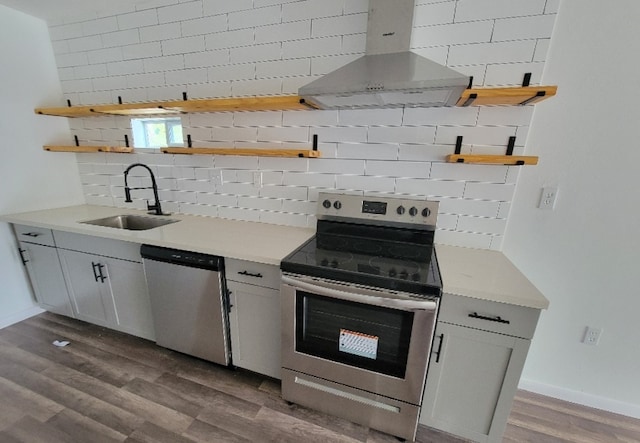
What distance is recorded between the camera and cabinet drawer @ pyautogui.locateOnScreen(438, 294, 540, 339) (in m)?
1.14

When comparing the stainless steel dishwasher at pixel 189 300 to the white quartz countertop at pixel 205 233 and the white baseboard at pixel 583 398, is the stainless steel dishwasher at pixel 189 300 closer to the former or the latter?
the white quartz countertop at pixel 205 233

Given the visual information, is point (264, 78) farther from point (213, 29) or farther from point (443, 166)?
point (443, 166)

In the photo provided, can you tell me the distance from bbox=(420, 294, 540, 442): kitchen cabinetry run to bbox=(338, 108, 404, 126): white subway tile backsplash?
1106 millimetres

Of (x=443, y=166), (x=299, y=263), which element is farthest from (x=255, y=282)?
(x=443, y=166)

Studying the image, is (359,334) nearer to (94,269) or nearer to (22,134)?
(94,269)

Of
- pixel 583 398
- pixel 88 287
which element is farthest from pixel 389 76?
pixel 88 287

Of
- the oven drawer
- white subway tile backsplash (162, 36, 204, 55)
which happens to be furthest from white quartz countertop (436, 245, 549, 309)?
white subway tile backsplash (162, 36, 204, 55)

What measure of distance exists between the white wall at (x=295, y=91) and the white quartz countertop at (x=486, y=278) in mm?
171

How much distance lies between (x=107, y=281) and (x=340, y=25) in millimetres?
2427

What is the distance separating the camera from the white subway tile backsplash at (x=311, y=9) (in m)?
1.61

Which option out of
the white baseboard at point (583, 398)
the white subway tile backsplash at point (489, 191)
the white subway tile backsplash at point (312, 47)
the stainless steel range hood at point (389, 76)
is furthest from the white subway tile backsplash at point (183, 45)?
the white baseboard at point (583, 398)

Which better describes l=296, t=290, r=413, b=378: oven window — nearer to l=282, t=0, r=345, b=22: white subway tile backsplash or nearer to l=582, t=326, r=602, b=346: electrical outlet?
l=582, t=326, r=602, b=346: electrical outlet

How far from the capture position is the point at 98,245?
1897 mm

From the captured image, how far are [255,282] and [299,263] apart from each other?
0.37m
